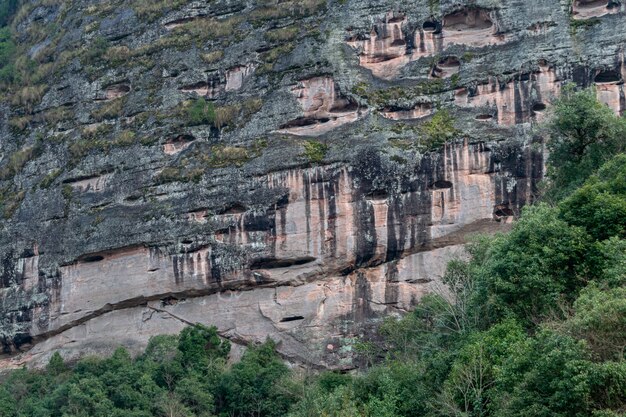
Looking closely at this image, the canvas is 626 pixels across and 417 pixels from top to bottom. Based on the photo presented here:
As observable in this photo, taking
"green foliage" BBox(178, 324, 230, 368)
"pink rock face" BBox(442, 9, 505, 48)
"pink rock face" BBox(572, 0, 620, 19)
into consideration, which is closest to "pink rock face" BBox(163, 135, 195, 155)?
"green foliage" BBox(178, 324, 230, 368)

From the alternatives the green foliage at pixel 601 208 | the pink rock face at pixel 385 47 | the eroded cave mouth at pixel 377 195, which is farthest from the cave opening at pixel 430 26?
the green foliage at pixel 601 208

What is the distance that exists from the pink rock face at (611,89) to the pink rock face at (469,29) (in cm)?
365

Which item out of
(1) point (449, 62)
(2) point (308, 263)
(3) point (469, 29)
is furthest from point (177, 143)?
(3) point (469, 29)

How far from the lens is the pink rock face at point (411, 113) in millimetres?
34594

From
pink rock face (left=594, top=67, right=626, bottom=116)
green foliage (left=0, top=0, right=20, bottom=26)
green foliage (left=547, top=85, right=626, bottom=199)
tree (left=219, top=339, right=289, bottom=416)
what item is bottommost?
tree (left=219, top=339, right=289, bottom=416)

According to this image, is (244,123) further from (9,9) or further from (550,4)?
(9,9)

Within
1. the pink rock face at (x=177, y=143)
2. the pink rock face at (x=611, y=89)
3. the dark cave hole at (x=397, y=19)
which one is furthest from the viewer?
the pink rock face at (x=177, y=143)

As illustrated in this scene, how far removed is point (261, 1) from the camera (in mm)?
38906

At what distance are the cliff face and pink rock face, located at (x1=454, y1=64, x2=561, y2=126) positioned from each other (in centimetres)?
6

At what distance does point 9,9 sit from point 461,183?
2457cm

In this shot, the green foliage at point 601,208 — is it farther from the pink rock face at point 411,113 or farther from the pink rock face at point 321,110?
the pink rock face at point 321,110

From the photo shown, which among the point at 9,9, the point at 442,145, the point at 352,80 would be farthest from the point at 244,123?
the point at 9,9

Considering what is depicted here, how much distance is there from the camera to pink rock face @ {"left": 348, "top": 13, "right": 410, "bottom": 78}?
118 ft

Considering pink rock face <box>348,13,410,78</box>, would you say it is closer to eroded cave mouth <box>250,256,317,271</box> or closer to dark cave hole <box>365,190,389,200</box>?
dark cave hole <box>365,190,389,200</box>
